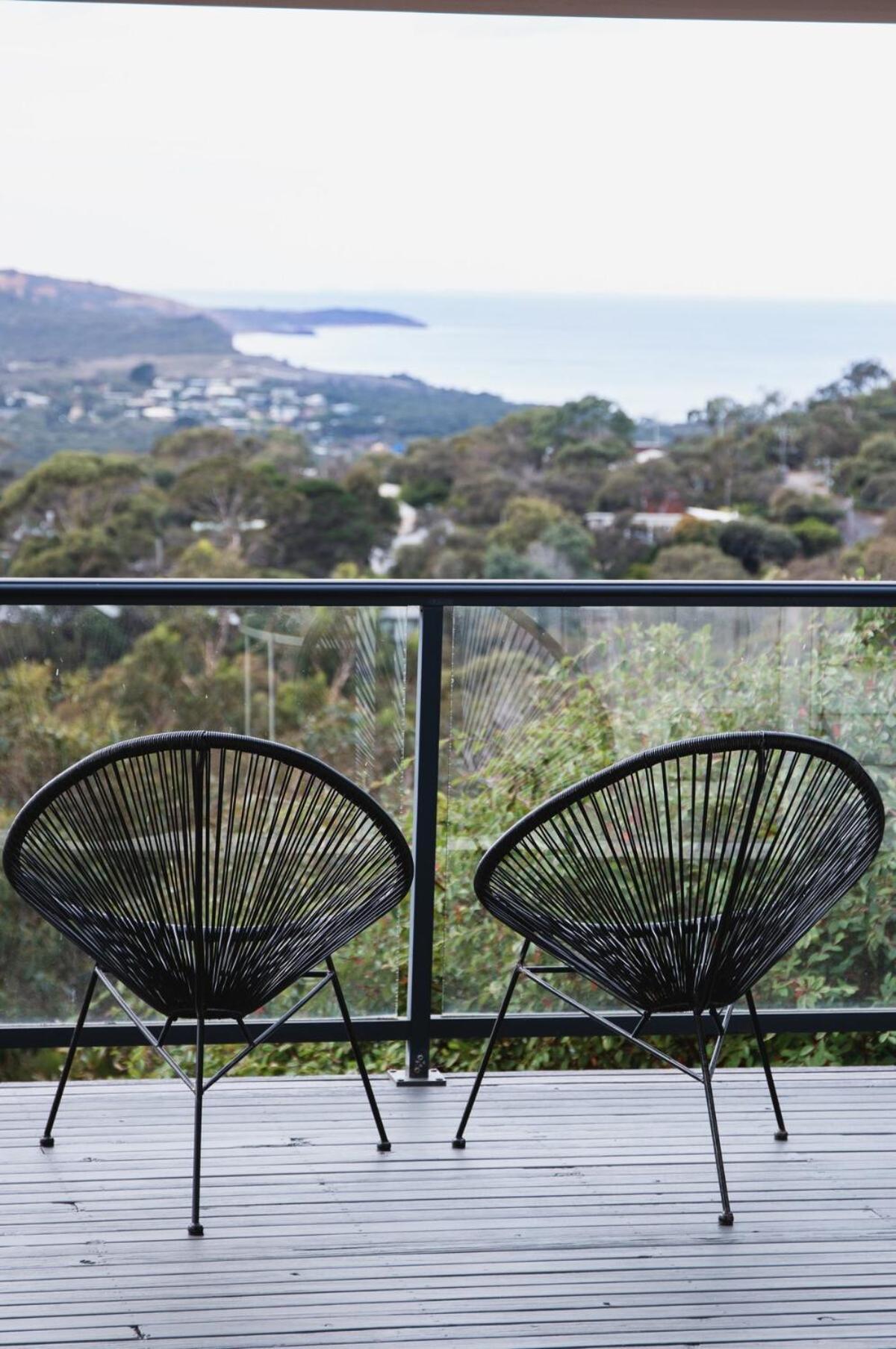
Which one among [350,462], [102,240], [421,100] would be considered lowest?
[350,462]

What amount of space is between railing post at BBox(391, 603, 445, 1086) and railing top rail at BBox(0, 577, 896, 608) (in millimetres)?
100

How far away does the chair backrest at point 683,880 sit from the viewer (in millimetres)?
2637

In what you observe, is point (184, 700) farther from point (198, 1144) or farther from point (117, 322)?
point (117, 322)

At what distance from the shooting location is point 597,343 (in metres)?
28.3

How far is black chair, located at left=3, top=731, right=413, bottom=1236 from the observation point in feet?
8.50

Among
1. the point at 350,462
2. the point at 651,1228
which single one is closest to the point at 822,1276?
the point at 651,1228

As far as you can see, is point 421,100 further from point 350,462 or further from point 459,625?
point 459,625

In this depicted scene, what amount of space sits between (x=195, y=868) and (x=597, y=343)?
26.7 metres

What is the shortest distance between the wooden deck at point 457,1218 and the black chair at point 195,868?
20cm

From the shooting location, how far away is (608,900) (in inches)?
106

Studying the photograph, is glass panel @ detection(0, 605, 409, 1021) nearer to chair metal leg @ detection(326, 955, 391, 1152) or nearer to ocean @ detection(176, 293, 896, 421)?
chair metal leg @ detection(326, 955, 391, 1152)

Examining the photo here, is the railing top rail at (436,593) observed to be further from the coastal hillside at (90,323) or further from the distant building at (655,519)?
the coastal hillside at (90,323)

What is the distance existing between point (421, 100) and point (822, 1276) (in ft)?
89.2

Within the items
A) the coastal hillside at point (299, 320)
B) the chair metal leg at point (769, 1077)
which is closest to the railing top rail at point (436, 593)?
the chair metal leg at point (769, 1077)
